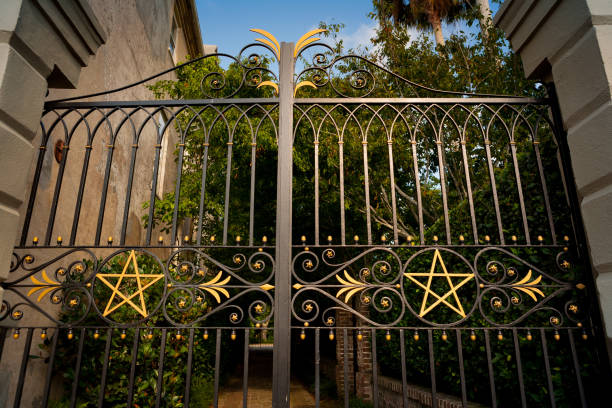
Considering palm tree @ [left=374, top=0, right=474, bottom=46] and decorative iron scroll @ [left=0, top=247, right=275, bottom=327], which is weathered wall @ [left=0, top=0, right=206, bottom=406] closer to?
decorative iron scroll @ [left=0, top=247, right=275, bottom=327]

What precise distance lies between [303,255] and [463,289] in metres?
2.25

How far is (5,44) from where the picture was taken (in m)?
2.39

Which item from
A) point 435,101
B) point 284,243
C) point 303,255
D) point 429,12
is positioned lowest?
point 284,243

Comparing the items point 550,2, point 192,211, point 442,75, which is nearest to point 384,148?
point 442,75

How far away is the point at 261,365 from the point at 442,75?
15265 millimetres

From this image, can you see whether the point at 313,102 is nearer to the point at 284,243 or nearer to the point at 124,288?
the point at 284,243

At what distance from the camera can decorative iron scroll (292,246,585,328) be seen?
265 cm

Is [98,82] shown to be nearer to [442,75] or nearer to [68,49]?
[68,49]

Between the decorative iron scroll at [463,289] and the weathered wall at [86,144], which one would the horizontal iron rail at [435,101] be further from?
the weathered wall at [86,144]

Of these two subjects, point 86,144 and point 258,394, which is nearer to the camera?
point 86,144

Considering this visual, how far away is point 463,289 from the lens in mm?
4961

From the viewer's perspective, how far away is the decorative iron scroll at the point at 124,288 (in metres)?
2.66

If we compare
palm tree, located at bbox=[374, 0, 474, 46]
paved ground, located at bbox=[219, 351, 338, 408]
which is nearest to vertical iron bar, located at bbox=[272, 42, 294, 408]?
paved ground, located at bbox=[219, 351, 338, 408]

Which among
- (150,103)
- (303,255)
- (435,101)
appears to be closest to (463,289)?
(303,255)
